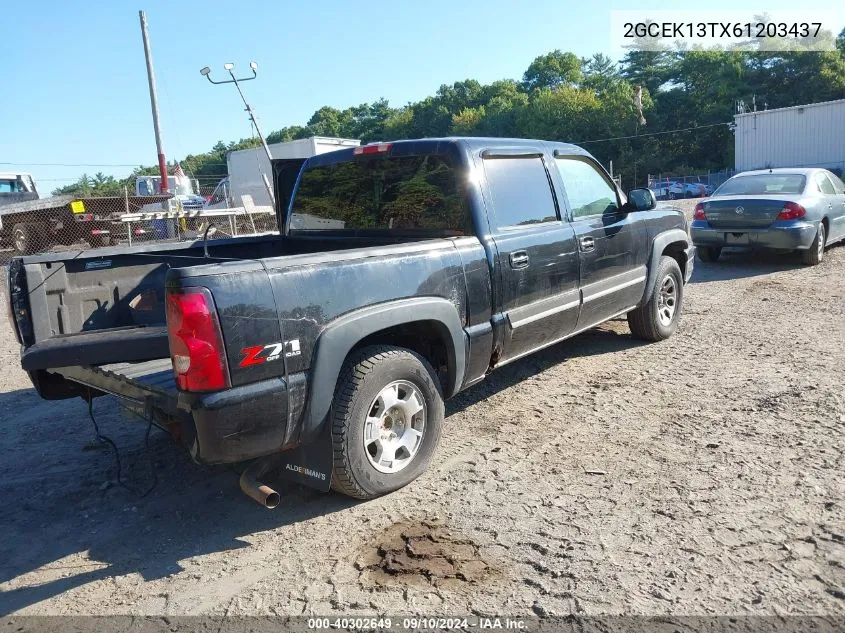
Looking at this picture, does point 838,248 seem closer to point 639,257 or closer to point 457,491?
point 639,257

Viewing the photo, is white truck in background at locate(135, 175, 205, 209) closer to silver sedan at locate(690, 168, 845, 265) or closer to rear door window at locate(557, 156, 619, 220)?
silver sedan at locate(690, 168, 845, 265)

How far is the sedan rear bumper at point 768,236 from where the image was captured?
9.84 metres

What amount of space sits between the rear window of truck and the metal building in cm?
4294

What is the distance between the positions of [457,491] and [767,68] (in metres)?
70.9

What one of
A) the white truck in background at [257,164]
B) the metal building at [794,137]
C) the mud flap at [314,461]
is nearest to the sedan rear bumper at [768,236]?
the mud flap at [314,461]

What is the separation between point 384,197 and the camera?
462 centimetres

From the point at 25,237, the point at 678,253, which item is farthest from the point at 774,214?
the point at 25,237

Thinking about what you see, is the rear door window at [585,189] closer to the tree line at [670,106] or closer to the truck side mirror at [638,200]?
the truck side mirror at [638,200]

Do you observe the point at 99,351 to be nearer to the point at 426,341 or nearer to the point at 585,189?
the point at 426,341

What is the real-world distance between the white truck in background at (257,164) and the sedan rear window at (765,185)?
628 inches

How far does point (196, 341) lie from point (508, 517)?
1736 mm

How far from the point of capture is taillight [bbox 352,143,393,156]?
461cm

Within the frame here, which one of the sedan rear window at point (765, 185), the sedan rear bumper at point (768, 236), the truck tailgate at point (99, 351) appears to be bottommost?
the sedan rear bumper at point (768, 236)

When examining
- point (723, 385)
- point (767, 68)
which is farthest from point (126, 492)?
point (767, 68)
